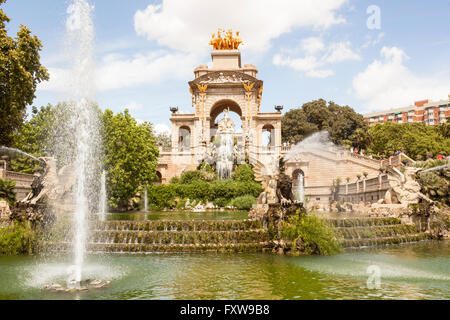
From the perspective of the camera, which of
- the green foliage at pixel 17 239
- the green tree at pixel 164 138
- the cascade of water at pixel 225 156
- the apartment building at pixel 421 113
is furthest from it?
the apartment building at pixel 421 113

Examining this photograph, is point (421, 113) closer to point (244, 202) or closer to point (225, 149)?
point (225, 149)

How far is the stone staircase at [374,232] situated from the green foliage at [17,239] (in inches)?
455

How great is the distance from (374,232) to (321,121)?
46678mm

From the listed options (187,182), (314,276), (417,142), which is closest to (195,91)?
(187,182)

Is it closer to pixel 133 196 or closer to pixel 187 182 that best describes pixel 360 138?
pixel 187 182

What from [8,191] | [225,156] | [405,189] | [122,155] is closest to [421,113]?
[225,156]

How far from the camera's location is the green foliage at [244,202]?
3157 centimetres

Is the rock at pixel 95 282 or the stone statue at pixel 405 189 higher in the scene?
the stone statue at pixel 405 189

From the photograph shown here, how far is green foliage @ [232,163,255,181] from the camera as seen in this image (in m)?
37.2

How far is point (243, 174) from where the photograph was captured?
123ft

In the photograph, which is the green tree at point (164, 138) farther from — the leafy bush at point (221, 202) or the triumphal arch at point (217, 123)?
the leafy bush at point (221, 202)

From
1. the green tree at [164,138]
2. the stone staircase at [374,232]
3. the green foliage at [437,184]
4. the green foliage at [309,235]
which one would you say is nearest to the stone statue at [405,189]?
the stone staircase at [374,232]
